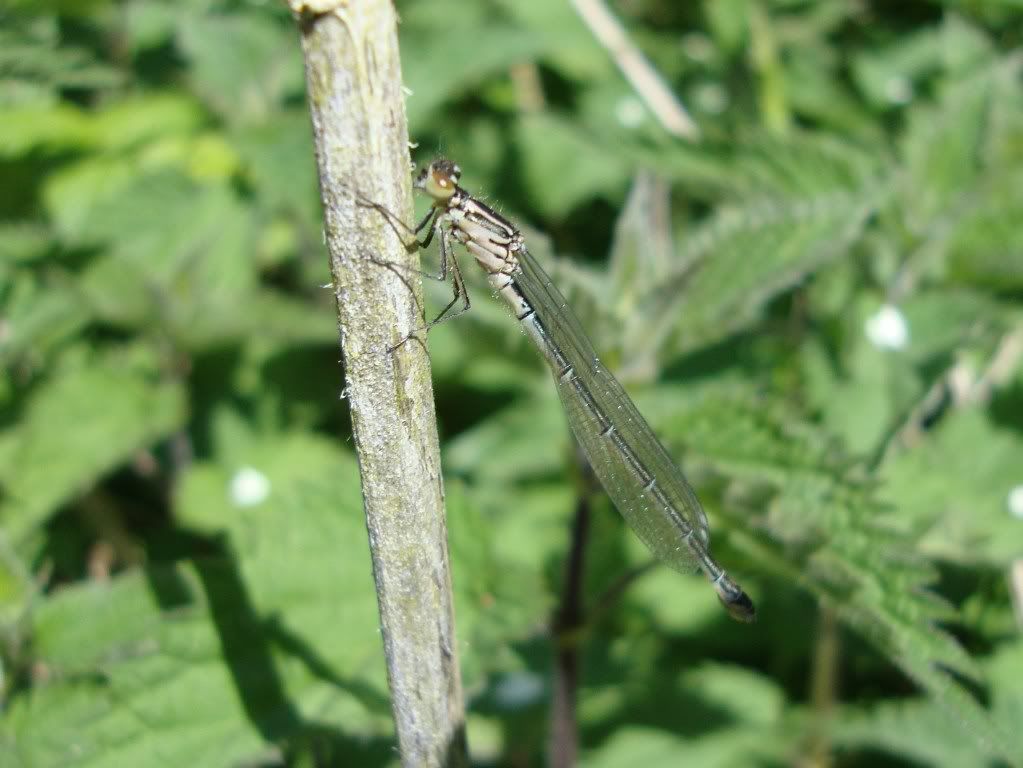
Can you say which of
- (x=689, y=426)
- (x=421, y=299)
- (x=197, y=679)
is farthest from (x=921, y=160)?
(x=197, y=679)

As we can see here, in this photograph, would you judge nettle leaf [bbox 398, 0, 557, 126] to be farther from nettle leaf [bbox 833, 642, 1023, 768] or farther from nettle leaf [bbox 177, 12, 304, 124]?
nettle leaf [bbox 833, 642, 1023, 768]

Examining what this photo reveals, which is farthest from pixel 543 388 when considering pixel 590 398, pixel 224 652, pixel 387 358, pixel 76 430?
pixel 387 358

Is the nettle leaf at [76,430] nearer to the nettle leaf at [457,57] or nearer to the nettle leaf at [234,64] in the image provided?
the nettle leaf at [234,64]

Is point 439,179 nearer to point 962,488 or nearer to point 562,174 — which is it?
point 962,488

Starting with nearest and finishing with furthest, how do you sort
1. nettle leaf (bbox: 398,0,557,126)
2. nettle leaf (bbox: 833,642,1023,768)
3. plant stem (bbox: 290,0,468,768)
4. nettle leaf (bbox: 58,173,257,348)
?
plant stem (bbox: 290,0,468,768) < nettle leaf (bbox: 833,642,1023,768) < nettle leaf (bbox: 58,173,257,348) < nettle leaf (bbox: 398,0,557,126)

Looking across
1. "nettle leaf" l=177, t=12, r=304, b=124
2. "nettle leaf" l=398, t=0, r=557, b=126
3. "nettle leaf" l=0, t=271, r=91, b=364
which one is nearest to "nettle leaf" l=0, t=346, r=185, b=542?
"nettle leaf" l=0, t=271, r=91, b=364

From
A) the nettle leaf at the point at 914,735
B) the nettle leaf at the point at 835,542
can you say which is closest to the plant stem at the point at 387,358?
the nettle leaf at the point at 835,542

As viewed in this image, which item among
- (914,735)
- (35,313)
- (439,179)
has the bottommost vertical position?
(914,735)
